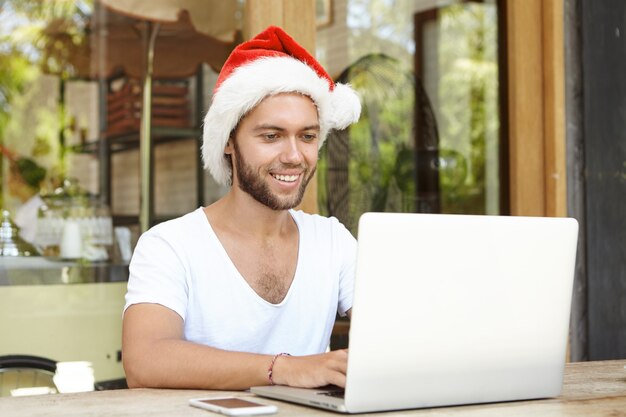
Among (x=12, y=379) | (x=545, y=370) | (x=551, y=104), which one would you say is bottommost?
→ (x=12, y=379)

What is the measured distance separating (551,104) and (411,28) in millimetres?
1050

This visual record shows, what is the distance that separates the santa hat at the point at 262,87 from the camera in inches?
85.2

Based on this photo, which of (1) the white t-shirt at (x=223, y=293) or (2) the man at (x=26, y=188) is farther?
(2) the man at (x=26, y=188)

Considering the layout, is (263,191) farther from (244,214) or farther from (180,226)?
(180,226)

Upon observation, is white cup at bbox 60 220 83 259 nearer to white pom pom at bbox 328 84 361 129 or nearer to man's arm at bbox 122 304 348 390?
white pom pom at bbox 328 84 361 129

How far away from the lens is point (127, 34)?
4.84 meters

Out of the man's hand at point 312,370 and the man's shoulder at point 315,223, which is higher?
the man's shoulder at point 315,223

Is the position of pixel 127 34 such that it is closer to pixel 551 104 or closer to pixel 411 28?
pixel 411 28

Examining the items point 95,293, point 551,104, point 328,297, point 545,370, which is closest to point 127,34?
point 95,293

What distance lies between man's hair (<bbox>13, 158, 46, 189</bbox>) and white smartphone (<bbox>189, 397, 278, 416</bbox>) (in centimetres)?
417

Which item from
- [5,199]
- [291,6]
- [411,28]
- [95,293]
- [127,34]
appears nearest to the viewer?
[291,6]

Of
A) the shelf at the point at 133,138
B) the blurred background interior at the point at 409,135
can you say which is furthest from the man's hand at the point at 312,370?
the shelf at the point at 133,138

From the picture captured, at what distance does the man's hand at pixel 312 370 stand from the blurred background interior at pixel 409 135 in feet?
4.61

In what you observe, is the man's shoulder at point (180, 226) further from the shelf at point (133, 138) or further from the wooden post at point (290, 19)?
the shelf at point (133, 138)
